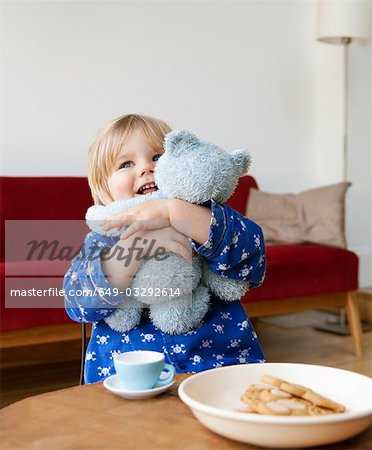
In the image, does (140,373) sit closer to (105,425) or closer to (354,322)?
(105,425)

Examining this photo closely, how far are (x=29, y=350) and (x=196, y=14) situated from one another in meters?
1.93

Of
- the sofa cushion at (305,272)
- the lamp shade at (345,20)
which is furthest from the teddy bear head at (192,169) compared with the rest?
the lamp shade at (345,20)

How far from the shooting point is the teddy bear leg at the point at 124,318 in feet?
3.65

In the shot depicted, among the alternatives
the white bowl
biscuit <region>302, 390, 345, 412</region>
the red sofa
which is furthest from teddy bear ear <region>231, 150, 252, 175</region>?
the red sofa

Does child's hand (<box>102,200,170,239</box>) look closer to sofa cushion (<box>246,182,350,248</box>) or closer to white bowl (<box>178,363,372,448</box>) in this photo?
white bowl (<box>178,363,372,448</box>)

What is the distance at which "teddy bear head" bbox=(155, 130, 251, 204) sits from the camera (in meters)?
1.06

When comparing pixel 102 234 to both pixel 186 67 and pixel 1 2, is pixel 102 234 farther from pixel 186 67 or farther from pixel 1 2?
pixel 186 67

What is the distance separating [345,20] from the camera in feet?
11.7

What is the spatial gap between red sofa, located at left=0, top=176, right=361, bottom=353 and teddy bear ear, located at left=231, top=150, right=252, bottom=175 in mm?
1304

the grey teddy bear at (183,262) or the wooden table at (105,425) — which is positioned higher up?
the grey teddy bear at (183,262)

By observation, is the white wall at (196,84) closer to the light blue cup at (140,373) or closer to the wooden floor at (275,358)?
the wooden floor at (275,358)

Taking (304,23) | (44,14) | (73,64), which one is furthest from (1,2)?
(304,23)

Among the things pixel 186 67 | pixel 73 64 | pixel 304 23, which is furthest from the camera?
pixel 304 23

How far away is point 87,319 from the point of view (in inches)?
43.7
